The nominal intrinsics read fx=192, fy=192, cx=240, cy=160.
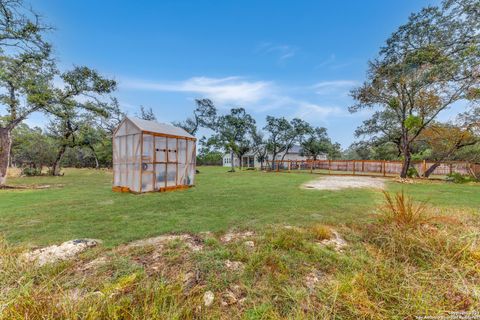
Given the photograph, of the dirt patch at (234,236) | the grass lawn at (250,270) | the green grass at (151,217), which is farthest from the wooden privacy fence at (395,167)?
the dirt patch at (234,236)

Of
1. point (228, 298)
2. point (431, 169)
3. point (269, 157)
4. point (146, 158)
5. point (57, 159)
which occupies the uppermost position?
point (269, 157)

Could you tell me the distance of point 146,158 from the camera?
7793 mm

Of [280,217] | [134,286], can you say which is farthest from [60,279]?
[280,217]

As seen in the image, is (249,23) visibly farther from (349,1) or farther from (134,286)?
(134,286)

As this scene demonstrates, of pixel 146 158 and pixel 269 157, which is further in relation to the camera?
pixel 269 157

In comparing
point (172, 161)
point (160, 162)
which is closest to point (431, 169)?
point (172, 161)

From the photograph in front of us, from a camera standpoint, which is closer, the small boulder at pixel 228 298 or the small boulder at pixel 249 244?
the small boulder at pixel 228 298

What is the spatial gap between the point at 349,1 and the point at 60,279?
12211 millimetres

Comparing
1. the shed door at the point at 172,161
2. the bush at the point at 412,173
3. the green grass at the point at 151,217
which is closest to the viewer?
the green grass at the point at 151,217

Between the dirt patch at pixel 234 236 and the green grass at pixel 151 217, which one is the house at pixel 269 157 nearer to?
the green grass at pixel 151 217

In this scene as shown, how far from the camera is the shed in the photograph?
7754mm

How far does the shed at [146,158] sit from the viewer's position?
25.4 ft

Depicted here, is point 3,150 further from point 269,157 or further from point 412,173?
point 269,157

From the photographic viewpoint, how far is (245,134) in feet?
82.2
